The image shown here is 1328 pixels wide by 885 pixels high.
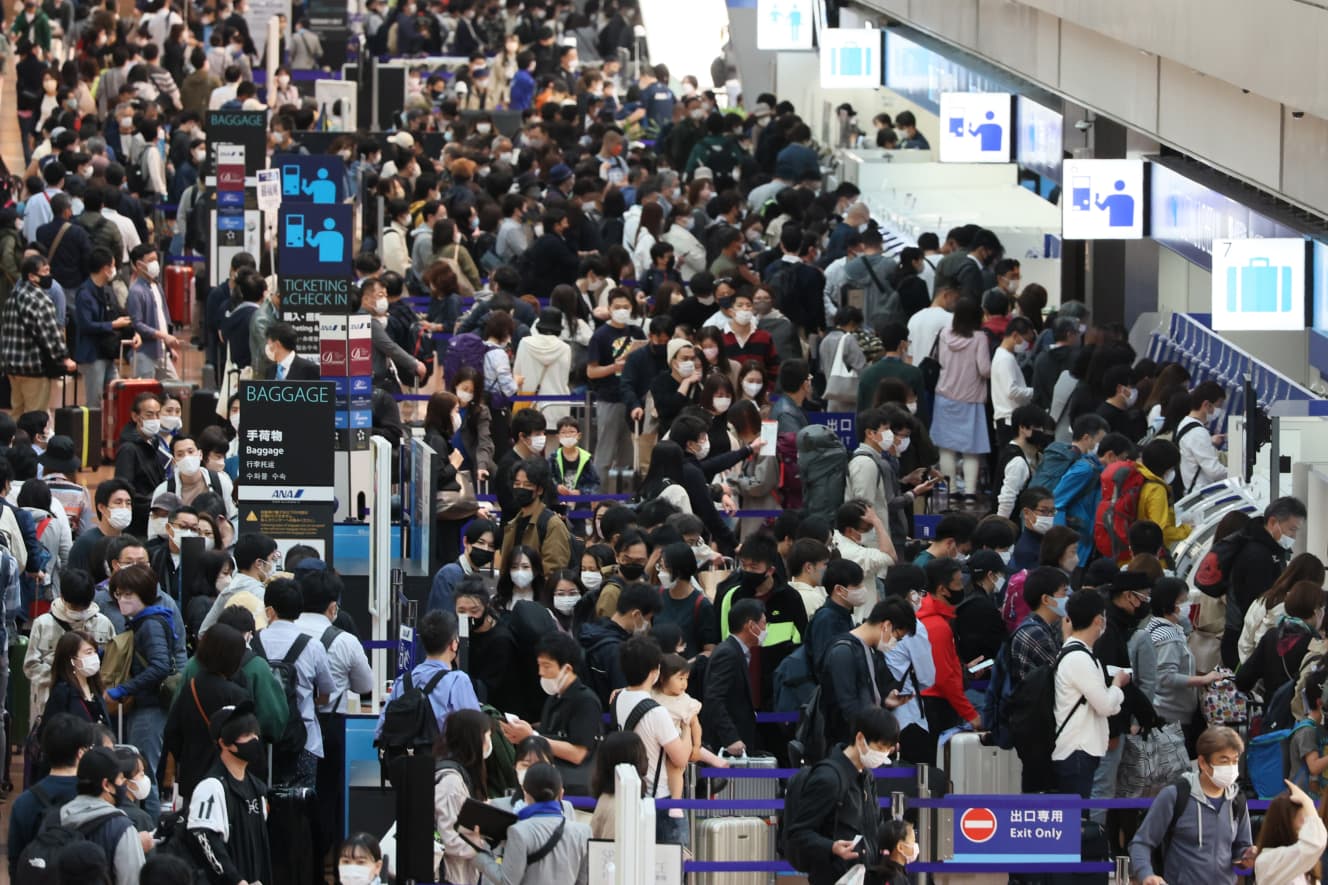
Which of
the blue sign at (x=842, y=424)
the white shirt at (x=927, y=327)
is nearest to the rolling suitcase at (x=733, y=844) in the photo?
the blue sign at (x=842, y=424)

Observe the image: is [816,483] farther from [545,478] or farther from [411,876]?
[411,876]

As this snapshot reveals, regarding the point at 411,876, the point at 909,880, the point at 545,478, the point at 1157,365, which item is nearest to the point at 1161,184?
the point at 1157,365

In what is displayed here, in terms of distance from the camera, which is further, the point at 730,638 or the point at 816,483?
the point at 816,483

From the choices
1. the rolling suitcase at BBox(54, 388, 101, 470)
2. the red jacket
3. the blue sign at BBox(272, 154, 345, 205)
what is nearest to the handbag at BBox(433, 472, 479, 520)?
the red jacket

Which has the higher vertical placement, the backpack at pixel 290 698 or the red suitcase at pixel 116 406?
the red suitcase at pixel 116 406

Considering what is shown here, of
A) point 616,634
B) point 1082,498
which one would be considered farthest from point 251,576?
point 1082,498

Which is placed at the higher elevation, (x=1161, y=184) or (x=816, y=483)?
(x=1161, y=184)

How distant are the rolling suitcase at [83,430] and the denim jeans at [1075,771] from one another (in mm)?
9123

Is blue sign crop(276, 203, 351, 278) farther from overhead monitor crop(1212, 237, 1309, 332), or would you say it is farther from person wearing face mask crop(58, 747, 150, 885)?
person wearing face mask crop(58, 747, 150, 885)

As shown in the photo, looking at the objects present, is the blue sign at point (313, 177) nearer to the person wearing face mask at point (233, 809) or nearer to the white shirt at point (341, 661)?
the white shirt at point (341, 661)

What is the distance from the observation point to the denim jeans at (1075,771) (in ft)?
34.9

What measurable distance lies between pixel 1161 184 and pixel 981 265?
2.98 metres

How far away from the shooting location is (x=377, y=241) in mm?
23797

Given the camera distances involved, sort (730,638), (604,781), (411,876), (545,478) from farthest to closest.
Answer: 1. (545,478)
2. (730,638)
3. (604,781)
4. (411,876)
